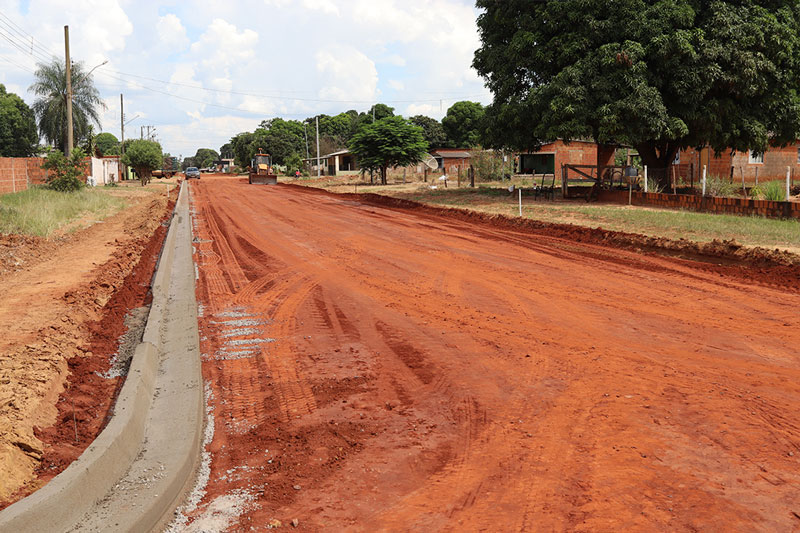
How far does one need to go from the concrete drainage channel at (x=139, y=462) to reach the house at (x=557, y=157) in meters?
51.9

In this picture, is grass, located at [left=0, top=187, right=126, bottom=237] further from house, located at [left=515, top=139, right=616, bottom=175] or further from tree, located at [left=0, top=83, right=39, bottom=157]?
tree, located at [left=0, top=83, right=39, bottom=157]

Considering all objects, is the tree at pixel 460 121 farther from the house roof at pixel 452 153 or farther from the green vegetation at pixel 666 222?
the green vegetation at pixel 666 222

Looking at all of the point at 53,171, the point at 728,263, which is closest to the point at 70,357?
the point at 728,263

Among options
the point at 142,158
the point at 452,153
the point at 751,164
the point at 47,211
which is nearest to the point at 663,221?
the point at 47,211

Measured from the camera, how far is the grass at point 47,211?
1783cm

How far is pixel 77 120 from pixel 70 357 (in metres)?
73.3

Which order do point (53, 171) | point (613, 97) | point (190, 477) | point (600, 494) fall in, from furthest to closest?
point (53, 171)
point (613, 97)
point (190, 477)
point (600, 494)

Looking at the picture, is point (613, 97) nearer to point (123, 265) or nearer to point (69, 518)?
point (123, 265)

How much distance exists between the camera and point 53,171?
3369 cm

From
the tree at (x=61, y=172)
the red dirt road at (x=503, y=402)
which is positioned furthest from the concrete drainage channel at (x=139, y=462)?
the tree at (x=61, y=172)

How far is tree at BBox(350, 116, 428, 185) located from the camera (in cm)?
4744

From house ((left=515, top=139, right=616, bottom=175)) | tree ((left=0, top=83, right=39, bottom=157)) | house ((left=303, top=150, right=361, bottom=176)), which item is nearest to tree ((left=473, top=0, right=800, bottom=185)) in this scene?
house ((left=515, top=139, right=616, bottom=175))

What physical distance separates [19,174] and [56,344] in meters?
30.5

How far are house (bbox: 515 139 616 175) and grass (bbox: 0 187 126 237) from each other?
37.6 metres
